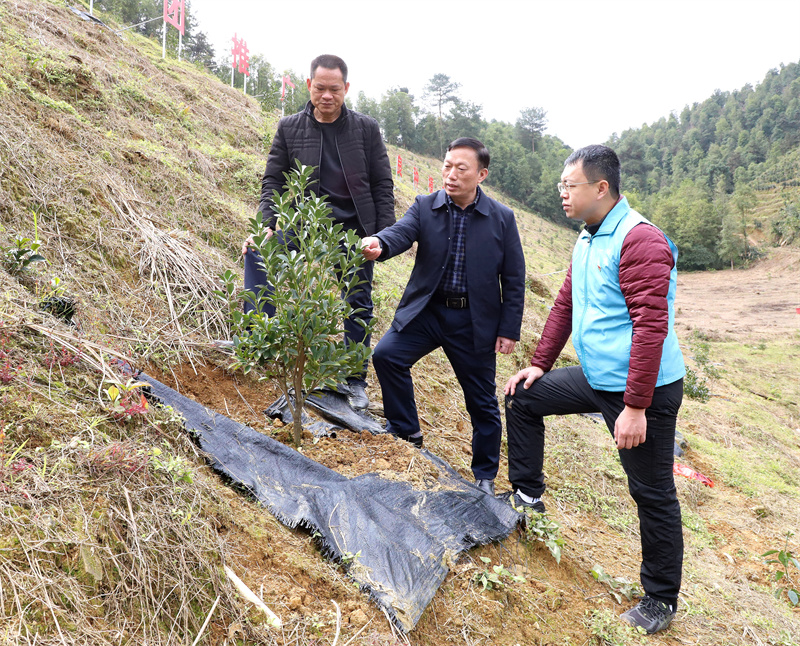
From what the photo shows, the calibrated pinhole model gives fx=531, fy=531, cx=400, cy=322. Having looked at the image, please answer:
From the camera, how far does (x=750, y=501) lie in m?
5.07

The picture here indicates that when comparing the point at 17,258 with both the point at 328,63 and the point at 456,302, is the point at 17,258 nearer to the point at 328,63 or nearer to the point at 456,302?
the point at 328,63

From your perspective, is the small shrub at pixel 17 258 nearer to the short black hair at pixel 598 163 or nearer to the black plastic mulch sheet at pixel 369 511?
the black plastic mulch sheet at pixel 369 511

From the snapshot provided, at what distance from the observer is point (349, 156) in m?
3.41

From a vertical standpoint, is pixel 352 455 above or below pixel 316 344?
below

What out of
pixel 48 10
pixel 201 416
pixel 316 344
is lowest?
pixel 201 416

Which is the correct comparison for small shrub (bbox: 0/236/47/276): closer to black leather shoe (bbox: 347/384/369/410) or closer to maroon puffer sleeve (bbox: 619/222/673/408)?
black leather shoe (bbox: 347/384/369/410)

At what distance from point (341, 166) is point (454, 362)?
1.45 meters

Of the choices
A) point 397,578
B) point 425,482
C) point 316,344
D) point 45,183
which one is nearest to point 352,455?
point 425,482

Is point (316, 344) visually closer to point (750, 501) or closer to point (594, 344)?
point (594, 344)

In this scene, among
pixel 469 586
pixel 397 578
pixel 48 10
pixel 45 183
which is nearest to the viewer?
pixel 397 578

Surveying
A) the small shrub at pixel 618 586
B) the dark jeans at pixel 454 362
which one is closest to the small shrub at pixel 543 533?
the small shrub at pixel 618 586

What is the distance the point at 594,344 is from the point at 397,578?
1.31 m

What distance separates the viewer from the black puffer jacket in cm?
339

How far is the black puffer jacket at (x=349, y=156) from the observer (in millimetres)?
3389
